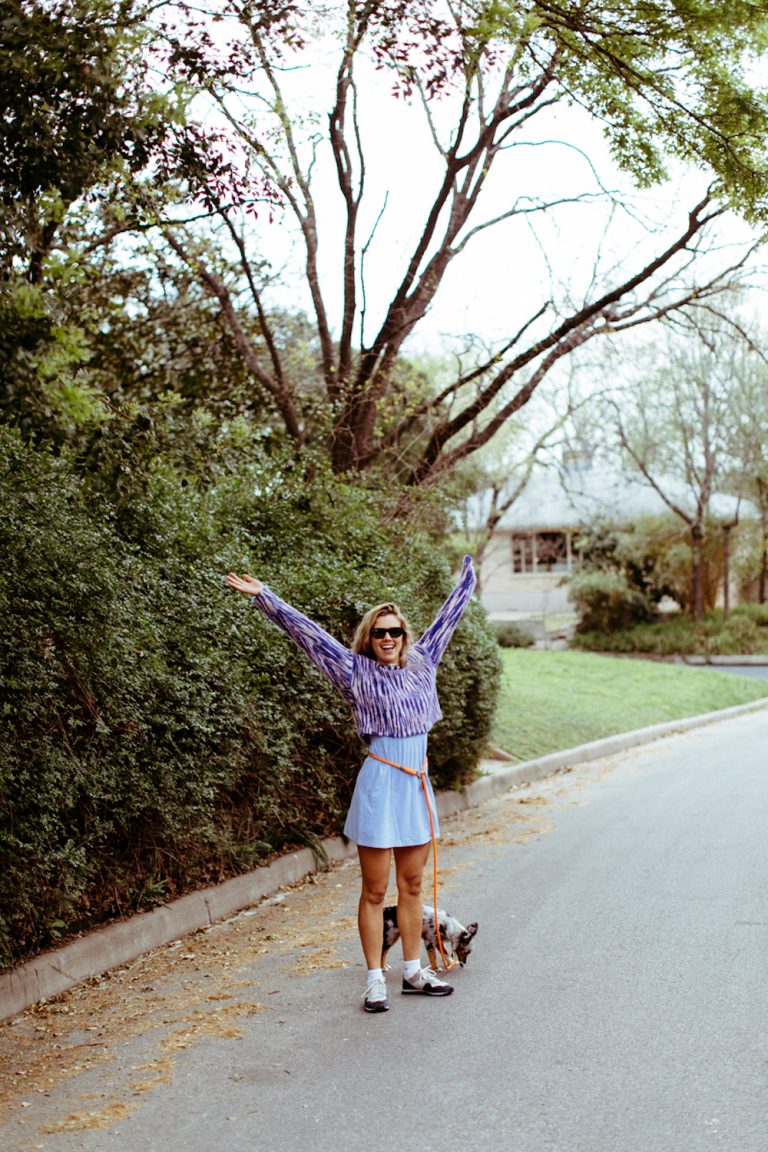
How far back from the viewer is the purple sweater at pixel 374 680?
20.8 feet

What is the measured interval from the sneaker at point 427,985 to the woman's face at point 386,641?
1540mm

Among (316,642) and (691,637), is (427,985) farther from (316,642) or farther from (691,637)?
(691,637)

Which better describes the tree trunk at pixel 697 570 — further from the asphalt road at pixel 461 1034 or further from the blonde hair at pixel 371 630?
the blonde hair at pixel 371 630

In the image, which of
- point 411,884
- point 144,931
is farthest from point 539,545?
point 411,884

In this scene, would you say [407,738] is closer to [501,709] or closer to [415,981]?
[415,981]

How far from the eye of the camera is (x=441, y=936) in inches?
259

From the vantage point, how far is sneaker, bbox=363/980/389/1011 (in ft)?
19.7

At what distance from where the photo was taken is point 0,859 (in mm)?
6062

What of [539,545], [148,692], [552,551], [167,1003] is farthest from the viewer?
[539,545]

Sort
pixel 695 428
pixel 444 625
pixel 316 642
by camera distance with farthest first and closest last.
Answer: pixel 695 428, pixel 444 625, pixel 316 642

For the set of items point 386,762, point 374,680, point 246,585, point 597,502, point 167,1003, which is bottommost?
point 167,1003

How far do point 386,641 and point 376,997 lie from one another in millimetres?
1692

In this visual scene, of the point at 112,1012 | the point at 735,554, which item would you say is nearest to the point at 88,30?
the point at 112,1012

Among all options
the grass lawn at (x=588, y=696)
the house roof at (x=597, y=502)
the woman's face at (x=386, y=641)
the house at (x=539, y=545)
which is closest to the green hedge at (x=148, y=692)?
the woman's face at (x=386, y=641)
